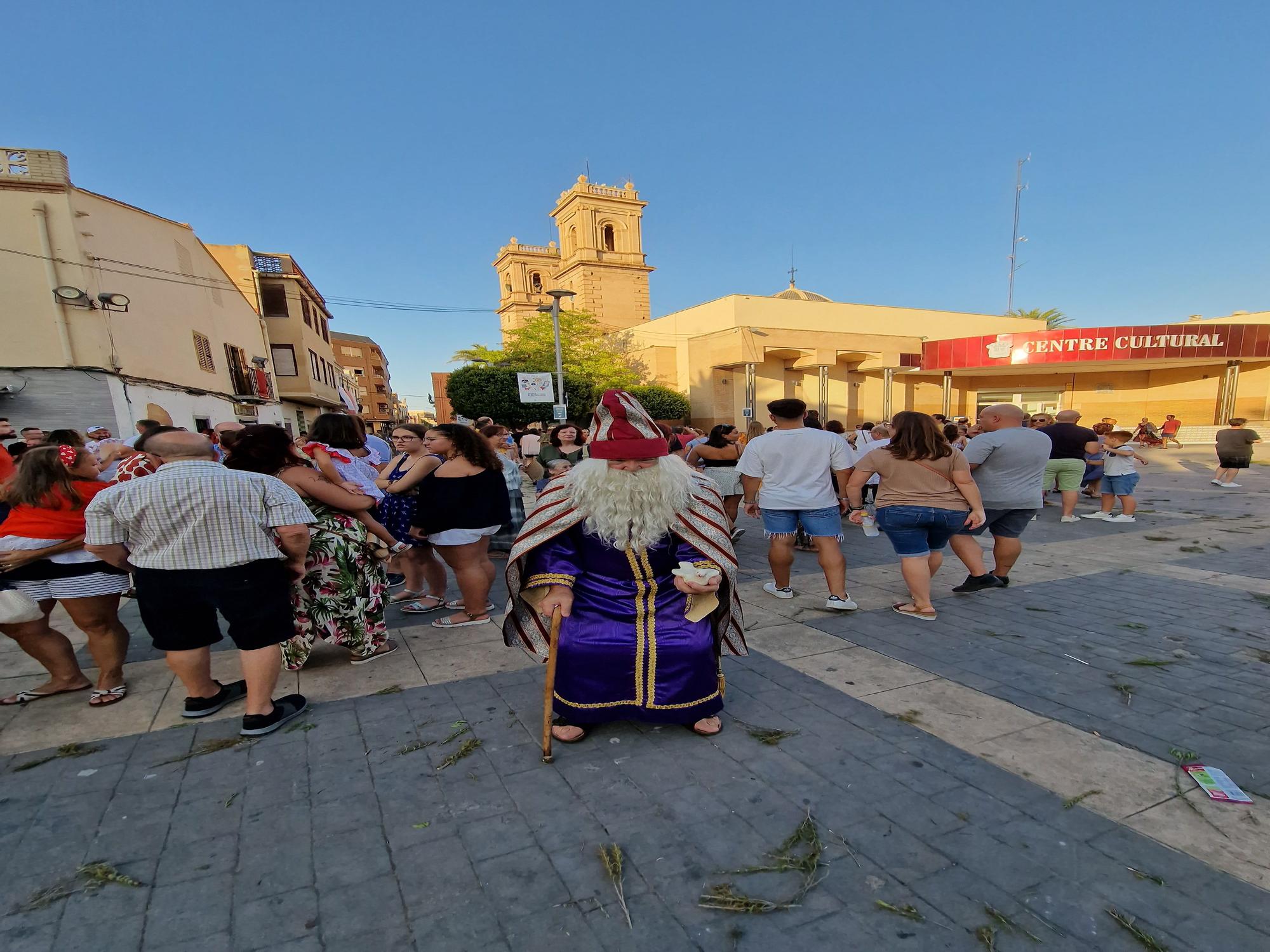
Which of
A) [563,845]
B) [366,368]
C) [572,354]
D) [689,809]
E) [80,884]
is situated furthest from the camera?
[366,368]

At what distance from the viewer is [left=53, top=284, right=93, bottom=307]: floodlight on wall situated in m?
13.2

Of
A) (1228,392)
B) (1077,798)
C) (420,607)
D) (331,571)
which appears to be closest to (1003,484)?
(1077,798)

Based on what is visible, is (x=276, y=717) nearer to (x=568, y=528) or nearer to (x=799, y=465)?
(x=568, y=528)

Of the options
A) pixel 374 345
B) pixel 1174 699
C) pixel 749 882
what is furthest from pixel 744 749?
pixel 374 345

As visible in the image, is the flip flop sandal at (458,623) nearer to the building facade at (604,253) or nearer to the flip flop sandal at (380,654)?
the flip flop sandal at (380,654)

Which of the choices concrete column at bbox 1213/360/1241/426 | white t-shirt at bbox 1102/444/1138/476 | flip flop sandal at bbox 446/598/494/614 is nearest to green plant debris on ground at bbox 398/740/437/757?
flip flop sandal at bbox 446/598/494/614

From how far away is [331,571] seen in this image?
364 cm

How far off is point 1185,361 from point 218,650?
4261 cm

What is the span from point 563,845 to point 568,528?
1314 millimetres

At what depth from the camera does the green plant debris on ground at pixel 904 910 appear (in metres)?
1.74

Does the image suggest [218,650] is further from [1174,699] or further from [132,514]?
[1174,699]

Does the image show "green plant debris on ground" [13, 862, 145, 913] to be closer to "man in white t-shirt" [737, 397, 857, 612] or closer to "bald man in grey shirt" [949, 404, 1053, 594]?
"man in white t-shirt" [737, 397, 857, 612]

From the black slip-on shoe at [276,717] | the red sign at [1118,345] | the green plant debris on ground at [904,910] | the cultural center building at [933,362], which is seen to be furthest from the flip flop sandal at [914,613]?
the red sign at [1118,345]

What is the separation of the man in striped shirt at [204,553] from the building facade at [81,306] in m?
11.9
